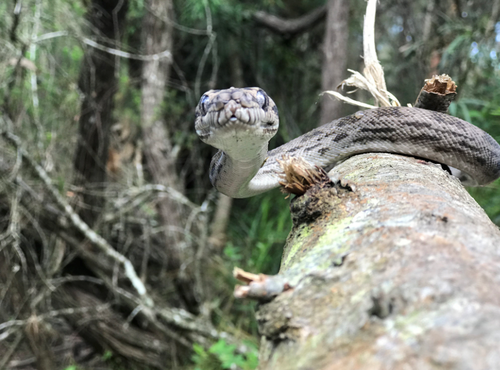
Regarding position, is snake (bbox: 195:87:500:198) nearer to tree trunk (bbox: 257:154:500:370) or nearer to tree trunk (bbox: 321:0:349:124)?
tree trunk (bbox: 257:154:500:370)

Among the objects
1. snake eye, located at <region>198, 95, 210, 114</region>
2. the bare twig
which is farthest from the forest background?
snake eye, located at <region>198, 95, 210, 114</region>

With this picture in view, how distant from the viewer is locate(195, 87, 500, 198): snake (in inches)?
72.8

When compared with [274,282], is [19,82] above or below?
above

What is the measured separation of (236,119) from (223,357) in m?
3.25

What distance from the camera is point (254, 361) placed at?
4430mm

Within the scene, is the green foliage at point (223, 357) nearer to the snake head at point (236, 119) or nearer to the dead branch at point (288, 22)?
the snake head at point (236, 119)

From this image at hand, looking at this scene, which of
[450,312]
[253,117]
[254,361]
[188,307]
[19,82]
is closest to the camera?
[450,312]

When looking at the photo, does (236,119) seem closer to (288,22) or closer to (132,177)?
A: (132,177)

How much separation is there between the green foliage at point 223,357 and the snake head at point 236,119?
302 cm

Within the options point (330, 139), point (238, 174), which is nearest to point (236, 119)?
point (238, 174)

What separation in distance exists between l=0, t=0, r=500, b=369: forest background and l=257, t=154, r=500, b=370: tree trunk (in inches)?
111

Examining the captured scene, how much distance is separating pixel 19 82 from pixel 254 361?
13.0 ft

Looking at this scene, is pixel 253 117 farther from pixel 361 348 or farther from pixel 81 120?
pixel 81 120

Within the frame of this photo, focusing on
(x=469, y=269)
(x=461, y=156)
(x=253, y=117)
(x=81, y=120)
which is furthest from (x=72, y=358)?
(x=469, y=269)
